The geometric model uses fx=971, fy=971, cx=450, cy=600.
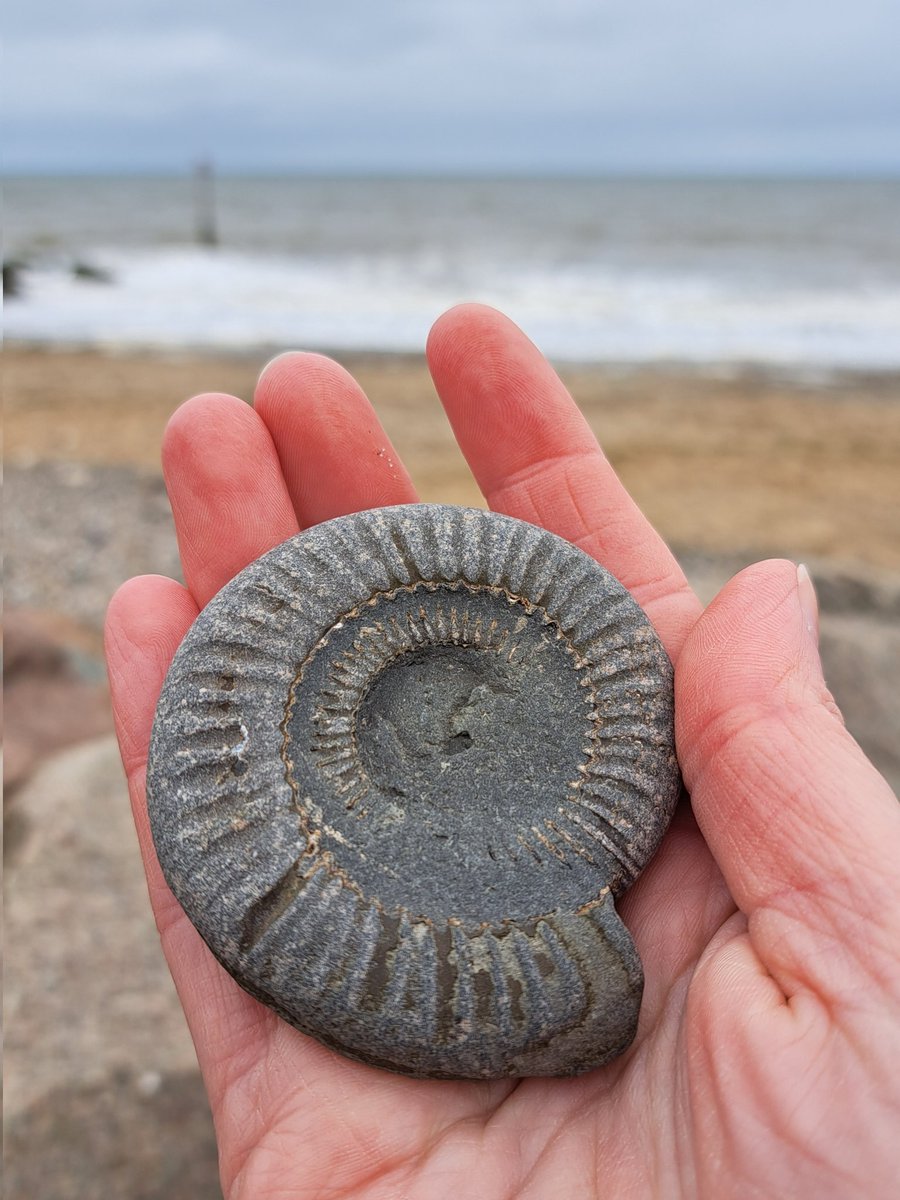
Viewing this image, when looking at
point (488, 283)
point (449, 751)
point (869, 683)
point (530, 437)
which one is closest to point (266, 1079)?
point (449, 751)

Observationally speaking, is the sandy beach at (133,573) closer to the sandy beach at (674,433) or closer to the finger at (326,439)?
the sandy beach at (674,433)

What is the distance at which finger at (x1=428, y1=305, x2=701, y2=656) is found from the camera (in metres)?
4.00

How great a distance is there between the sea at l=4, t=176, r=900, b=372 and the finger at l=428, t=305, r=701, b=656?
12014mm

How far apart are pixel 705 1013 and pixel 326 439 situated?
2.57m

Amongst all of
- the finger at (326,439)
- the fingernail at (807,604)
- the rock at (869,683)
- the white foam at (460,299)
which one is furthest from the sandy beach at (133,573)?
the fingernail at (807,604)

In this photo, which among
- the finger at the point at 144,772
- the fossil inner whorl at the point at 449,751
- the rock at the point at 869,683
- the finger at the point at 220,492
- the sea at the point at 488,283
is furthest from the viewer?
the sea at the point at 488,283

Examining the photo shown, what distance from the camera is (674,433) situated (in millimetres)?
11719

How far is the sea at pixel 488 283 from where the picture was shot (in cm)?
1716

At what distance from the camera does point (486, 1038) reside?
271 centimetres

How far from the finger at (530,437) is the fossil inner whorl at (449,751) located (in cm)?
89

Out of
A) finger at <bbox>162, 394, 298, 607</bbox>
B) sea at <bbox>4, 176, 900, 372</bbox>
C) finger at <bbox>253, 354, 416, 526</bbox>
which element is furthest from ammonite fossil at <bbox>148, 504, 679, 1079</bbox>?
sea at <bbox>4, 176, 900, 372</bbox>

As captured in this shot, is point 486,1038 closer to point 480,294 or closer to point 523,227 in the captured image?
point 480,294

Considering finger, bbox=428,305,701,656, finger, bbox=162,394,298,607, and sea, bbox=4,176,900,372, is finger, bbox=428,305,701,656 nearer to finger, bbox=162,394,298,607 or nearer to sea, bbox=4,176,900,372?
finger, bbox=162,394,298,607

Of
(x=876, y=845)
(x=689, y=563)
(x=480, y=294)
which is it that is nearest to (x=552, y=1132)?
(x=876, y=845)
